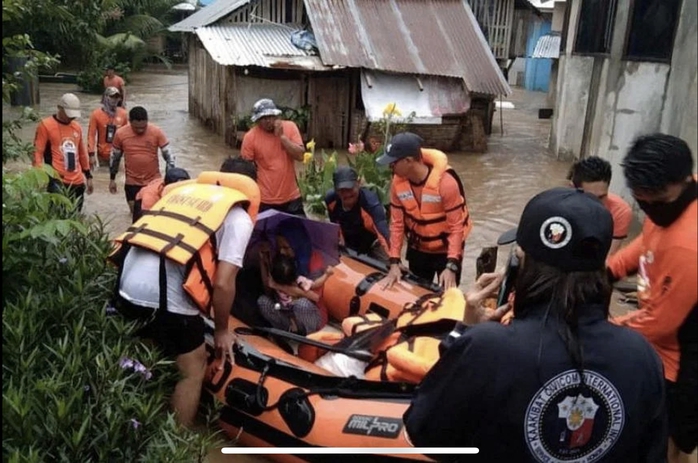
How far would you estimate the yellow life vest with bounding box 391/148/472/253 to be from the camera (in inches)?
181

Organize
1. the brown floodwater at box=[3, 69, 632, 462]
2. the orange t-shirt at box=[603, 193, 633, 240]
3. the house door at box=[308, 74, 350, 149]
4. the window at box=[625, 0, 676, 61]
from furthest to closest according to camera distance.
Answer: the house door at box=[308, 74, 350, 149], the brown floodwater at box=[3, 69, 632, 462], the window at box=[625, 0, 676, 61], the orange t-shirt at box=[603, 193, 633, 240]

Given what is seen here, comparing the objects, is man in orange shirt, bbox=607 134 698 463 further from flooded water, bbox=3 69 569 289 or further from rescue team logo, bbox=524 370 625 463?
flooded water, bbox=3 69 569 289

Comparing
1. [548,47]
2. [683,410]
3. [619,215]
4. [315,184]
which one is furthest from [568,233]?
[548,47]

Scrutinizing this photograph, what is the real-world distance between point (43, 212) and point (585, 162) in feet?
9.58

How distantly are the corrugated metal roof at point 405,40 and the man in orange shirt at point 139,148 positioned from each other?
21.9ft

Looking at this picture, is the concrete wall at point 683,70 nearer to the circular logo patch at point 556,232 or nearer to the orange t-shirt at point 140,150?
the orange t-shirt at point 140,150

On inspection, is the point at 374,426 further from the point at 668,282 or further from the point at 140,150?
the point at 140,150

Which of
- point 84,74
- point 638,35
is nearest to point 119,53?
point 84,74

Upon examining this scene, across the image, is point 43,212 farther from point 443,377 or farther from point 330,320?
point 330,320

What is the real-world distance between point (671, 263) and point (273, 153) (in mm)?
4181

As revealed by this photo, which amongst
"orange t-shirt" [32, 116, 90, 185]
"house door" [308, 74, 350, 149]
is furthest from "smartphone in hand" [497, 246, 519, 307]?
"house door" [308, 74, 350, 149]

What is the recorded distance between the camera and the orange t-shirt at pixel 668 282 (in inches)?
85.7

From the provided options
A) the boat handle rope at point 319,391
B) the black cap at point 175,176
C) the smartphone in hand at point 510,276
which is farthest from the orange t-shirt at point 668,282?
the black cap at point 175,176

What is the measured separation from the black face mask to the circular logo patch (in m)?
0.98
